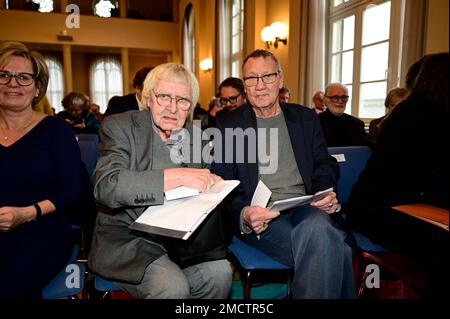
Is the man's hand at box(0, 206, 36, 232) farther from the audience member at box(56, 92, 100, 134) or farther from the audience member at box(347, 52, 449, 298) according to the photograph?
the audience member at box(56, 92, 100, 134)

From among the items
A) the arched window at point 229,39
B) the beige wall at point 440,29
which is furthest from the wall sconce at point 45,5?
the beige wall at point 440,29

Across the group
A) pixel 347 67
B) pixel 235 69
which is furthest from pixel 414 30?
pixel 235 69

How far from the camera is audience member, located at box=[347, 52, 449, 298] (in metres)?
1.31

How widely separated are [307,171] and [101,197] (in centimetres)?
101

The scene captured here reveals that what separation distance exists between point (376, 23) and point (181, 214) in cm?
393

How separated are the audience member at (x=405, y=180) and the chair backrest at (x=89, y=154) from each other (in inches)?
58.7

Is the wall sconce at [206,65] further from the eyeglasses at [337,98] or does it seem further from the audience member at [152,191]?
the audience member at [152,191]

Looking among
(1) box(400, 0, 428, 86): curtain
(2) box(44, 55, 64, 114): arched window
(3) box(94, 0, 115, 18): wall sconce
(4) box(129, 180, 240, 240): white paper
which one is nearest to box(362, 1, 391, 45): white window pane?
(1) box(400, 0, 428, 86): curtain

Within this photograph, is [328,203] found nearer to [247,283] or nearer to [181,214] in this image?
[247,283]

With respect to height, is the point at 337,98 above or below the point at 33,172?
above

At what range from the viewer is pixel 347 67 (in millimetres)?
4656

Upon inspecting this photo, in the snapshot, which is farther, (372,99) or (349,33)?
(349,33)

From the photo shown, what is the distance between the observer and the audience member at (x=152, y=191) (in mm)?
1218

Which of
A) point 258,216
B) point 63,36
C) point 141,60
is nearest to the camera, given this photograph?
point 258,216
